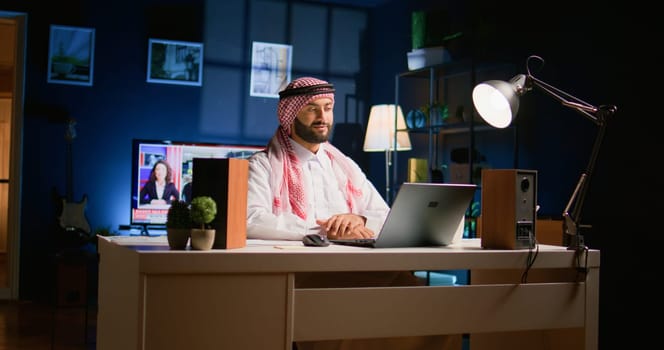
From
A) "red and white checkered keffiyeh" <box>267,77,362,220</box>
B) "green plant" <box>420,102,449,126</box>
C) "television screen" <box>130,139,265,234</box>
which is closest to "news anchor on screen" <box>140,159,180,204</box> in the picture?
"television screen" <box>130,139,265,234</box>

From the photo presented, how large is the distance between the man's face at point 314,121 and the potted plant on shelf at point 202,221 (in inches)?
52.1

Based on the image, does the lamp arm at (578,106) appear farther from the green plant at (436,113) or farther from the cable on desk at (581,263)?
the green plant at (436,113)

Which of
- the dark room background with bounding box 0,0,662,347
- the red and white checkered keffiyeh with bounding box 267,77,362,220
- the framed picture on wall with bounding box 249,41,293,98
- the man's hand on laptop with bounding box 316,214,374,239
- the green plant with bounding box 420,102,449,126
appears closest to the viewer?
the man's hand on laptop with bounding box 316,214,374,239

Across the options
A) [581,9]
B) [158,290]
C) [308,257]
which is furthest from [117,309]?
[581,9]

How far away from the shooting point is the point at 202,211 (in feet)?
6.54

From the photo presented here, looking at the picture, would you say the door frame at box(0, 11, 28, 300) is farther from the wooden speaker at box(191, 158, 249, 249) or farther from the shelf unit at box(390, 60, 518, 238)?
the wooden speaker at box(191, 158, 249, 249)

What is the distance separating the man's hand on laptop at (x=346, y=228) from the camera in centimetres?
276

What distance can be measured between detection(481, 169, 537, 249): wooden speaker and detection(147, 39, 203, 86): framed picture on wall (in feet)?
14.9

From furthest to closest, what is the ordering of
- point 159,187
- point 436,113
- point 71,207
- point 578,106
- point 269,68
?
point 269,68 < point 159,187 < point 71,207 < point 436,113 < point 578,106

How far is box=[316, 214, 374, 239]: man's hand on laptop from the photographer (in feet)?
9.05

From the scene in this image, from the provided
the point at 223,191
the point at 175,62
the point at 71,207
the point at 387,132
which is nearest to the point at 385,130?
the point at 387,132

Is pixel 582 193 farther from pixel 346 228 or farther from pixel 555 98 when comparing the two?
pixel 346 228

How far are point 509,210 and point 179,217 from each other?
3.53 feet

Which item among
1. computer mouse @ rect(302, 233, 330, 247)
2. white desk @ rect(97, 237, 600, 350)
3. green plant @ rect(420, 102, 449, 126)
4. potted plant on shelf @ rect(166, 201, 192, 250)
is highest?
green plant @ rect(420, 102, 449, 126)
